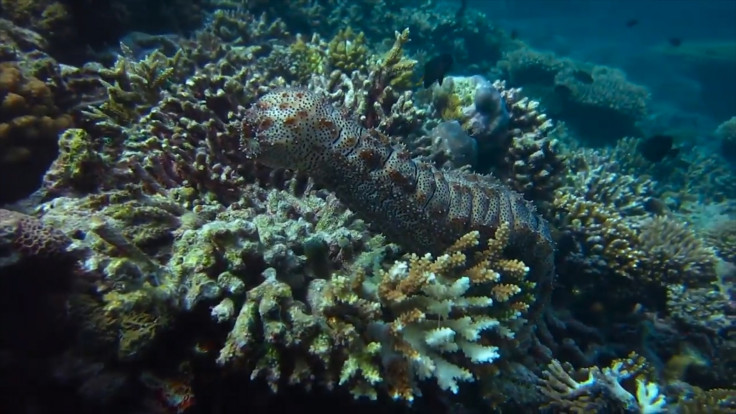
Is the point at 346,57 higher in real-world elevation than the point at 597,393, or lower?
higher

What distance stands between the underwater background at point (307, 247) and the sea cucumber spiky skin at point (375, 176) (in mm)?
20

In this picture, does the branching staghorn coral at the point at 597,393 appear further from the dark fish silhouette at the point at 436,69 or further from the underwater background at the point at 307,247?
the dark fish silhouette at the point at 436,69

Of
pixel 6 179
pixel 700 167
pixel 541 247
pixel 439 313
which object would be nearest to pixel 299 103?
pixel 439 313

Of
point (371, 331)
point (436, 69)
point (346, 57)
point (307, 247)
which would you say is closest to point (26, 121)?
point (307, 247)

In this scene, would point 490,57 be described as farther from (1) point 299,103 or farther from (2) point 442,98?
(1) point 299,103

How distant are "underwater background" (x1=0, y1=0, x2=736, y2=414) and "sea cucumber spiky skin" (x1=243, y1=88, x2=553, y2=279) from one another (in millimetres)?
20

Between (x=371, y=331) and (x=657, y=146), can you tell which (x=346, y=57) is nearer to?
(x=371, y=331)

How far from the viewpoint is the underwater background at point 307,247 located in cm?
269

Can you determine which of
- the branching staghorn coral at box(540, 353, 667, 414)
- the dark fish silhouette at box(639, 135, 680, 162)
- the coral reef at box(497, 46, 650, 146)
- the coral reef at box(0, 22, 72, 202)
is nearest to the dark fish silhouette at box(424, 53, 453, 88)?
the branching staghorn coral at box(540, 353, 667, 414)

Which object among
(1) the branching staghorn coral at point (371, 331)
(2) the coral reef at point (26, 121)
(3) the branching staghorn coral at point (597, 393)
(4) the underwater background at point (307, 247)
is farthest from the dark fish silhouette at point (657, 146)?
(2) the coral reef at point (26, 121)

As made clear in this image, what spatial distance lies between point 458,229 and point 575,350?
6.54 ft

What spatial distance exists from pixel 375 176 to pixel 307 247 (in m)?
0.85

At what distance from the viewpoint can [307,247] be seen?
3.13 m

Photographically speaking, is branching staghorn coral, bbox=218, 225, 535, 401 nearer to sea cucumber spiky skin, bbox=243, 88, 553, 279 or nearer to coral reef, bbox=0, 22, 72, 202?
sea cucumber spiky skin, bbox=243, 88, 553, 279
